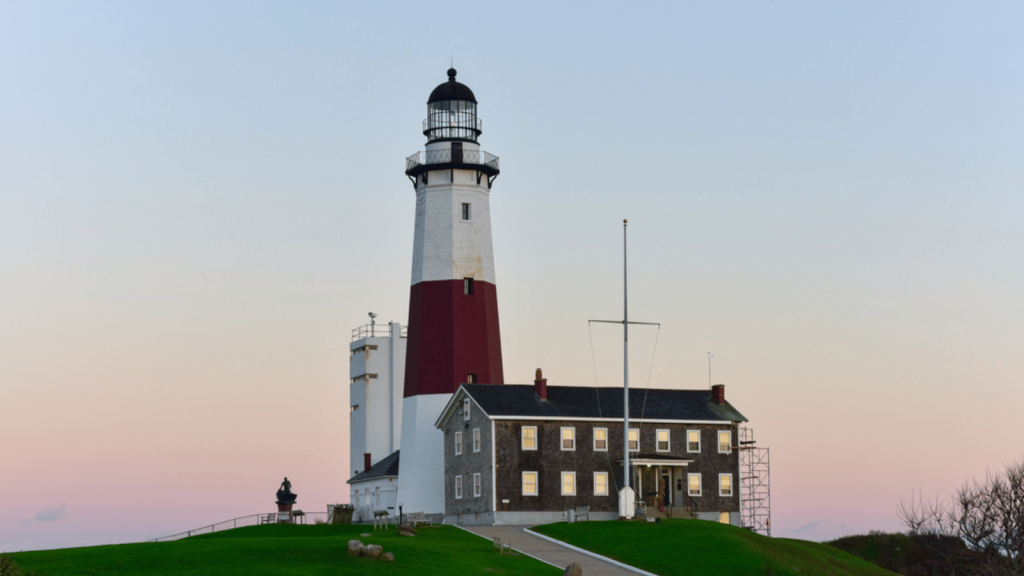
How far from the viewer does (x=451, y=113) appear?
7131 cm

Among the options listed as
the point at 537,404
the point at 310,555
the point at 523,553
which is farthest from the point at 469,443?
the point at 310,555

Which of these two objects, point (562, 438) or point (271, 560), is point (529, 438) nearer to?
point (562, 438)

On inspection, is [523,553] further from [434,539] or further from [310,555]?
[310,555]

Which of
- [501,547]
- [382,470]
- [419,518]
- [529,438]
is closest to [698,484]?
[529,438]

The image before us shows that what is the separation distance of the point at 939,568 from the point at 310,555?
126 ft

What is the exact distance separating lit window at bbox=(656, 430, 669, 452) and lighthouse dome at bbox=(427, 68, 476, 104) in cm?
2201

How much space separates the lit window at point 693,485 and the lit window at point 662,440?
75.8 inches

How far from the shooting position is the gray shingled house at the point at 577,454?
61.7m

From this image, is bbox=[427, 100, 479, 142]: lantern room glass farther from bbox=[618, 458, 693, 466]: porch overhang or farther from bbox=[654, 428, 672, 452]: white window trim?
bbox=[618, 458, 693, 466]: porch overhang

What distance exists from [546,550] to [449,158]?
1086 inches

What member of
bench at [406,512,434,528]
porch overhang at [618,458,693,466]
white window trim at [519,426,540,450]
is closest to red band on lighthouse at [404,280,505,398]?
white window trim at [519,426,540,450]

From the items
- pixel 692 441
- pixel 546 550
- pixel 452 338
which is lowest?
pixel 546 550

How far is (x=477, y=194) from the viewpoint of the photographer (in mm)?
70000

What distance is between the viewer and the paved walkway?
43812mm
